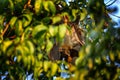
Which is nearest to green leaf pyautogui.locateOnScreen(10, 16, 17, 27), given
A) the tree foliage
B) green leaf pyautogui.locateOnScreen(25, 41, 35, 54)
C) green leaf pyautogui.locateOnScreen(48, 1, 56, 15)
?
the tree foliage

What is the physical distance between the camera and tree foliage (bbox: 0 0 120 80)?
1.23m

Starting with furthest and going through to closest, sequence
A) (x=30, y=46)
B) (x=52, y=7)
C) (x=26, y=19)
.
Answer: (x=26, y=19), (x=52, y=7), (x=30, y=46)

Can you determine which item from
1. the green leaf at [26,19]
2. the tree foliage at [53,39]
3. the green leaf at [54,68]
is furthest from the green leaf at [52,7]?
the green leaf at [54,68]

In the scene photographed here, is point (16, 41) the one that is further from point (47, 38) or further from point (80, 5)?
point (80, 5)

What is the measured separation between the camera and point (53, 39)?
1.59m

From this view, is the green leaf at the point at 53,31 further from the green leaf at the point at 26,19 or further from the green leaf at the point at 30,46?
the green leaf at the point at 26,19

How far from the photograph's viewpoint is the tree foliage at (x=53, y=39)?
123 cm

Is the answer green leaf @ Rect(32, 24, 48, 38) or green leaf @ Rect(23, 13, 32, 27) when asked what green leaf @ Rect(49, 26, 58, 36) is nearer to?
green leaf @ Rect(32, 24, 48, 38)

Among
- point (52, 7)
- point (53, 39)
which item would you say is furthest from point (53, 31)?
point (52, 7)

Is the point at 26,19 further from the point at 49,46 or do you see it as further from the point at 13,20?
the point at 49,46

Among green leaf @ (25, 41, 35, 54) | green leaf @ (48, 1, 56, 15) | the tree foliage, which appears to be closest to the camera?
the tree foliage

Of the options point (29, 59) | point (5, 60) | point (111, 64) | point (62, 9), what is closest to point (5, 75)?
point (5, 60)

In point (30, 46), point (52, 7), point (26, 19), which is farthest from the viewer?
point (26, 19)

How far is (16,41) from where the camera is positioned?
1.63 meters
